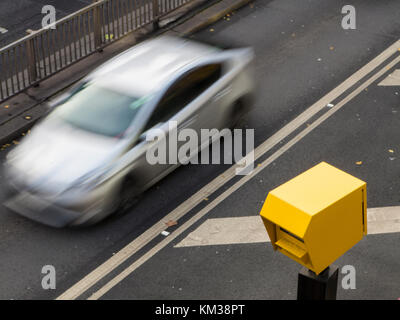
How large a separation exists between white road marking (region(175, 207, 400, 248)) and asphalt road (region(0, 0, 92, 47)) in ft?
21.8

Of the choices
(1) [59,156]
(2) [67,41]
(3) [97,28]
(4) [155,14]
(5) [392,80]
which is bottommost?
(5) [392,80]

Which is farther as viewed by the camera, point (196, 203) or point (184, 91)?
point (184, 91)

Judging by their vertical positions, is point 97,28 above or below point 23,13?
above

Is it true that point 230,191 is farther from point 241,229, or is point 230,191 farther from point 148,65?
point 148,65

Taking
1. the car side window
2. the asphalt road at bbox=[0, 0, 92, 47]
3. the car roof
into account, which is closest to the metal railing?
the asphalt road at bbox=[0, 0, 92, 47]

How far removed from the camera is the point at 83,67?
13453 mm

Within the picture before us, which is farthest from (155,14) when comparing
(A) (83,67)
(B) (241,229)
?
(B) (241,229)

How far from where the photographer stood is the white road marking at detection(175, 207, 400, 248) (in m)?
9.65

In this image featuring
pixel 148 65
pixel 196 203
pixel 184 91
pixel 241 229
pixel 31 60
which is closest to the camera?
pixel 241 229

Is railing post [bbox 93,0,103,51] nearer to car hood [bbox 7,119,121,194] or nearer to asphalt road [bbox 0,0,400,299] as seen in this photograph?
asphalt road [bbox 0,0,400,299]

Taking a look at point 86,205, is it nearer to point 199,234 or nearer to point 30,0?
point 199,234

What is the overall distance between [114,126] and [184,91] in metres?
1.20

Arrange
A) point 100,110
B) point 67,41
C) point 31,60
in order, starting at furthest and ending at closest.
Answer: point 67,41 → point 31,60 → point 100,110

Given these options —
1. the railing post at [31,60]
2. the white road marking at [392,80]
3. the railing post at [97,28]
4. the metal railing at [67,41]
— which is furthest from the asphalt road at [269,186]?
the railing post at [31,60]
